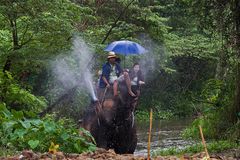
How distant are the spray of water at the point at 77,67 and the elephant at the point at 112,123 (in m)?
0.39

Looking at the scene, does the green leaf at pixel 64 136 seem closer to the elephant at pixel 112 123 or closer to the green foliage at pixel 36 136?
the green foliage at pixel 36 136

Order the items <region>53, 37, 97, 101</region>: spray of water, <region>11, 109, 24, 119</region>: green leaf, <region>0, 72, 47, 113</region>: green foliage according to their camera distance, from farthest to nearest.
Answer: <region>53, 37, 97, 101</region>: spray of water < <region>0, 72, 47, 113</region>: green foliage < <region>11, 109, 24, 119</region>: green leaf

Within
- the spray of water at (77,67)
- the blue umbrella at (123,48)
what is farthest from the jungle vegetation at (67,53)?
the blue umbrella at (123,48)

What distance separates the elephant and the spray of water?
0.39 m

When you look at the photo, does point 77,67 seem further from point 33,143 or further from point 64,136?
point 33,143

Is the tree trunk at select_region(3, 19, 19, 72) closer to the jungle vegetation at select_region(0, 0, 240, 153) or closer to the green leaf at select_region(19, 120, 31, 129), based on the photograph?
the jungle vegetation at select_region(0, 0, 240, 153)

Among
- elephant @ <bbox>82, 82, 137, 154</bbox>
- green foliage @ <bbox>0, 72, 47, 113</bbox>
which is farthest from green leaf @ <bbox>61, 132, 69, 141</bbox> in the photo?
elephant @ <bbox>82, 82, 137, 154</bbox>

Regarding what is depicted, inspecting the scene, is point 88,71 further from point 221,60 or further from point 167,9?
point 167,9

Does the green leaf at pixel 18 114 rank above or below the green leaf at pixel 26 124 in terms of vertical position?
above

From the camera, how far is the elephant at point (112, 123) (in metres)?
11.7

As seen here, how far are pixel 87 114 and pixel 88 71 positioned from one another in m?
2.63

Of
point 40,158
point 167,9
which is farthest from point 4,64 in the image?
point 167,9

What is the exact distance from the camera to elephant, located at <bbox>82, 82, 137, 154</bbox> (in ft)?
38.3

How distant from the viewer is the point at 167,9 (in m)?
29.2
